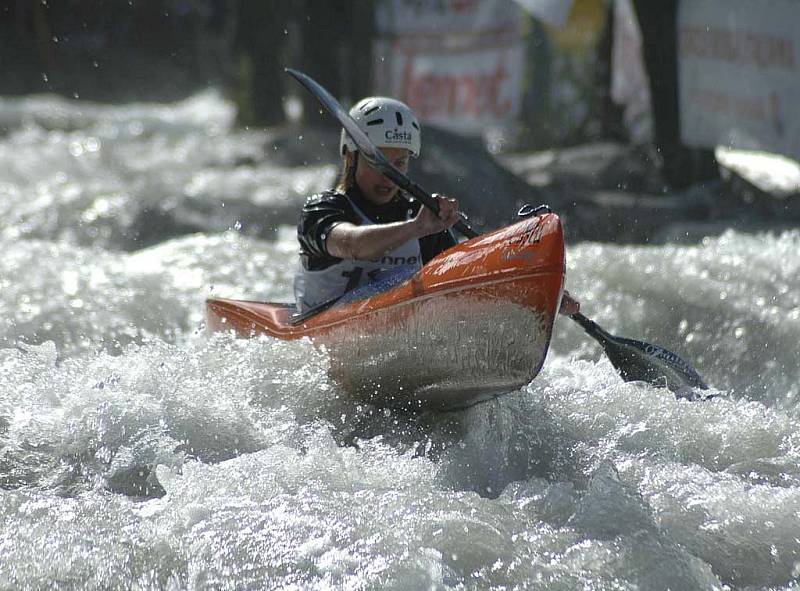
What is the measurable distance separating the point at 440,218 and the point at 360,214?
2.29 feet

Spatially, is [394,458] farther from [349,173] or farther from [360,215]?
[349,173]

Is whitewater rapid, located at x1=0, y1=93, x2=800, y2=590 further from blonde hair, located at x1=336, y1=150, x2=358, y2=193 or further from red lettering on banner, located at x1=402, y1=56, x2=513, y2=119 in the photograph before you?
red lettering on banner, located at x1=402, y1=56, x2=513, y2=119

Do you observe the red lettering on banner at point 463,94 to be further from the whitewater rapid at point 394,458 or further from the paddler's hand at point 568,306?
the paddler's hand at point 568,306

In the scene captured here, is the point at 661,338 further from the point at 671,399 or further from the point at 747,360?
the point at 671,399

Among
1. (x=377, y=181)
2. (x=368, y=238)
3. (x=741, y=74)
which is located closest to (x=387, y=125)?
(x=377, y=181)

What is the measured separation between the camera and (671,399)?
473 cm

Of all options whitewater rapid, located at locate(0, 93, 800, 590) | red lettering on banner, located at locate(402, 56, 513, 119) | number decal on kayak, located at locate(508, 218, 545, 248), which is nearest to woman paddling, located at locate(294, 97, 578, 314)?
whitewater rapid, located at locate(0, 93, 800, 590)

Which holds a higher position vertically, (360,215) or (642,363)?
(360,215)

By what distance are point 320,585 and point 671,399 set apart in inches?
77.7

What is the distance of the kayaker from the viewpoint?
4590 mm

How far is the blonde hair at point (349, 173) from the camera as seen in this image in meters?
4.77

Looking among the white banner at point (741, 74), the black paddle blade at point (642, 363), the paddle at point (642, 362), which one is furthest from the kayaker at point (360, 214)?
the white banner at point (741, 74)

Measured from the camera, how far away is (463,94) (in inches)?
483

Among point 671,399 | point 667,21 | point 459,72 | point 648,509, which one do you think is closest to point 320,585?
point 648,509
